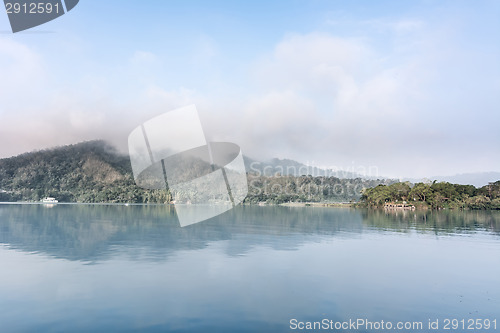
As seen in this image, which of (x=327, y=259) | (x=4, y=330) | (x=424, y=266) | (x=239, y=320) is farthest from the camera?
(x=327, y=259)

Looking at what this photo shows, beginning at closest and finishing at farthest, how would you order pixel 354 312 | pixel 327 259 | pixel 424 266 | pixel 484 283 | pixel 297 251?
1. pixel 354 312
2. pixel 484 283
3. pixel 424 266
4. pixel 327 259
5. pixel 297 251

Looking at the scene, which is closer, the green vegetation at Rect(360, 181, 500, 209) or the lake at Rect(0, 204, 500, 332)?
the lake at Rect(0, 204, 500, 332)

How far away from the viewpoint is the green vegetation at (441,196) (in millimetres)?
110938

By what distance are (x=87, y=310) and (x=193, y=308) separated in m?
4.30

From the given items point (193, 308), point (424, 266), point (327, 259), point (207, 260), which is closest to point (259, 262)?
point (207, 260)

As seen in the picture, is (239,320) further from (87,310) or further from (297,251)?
(297,251)

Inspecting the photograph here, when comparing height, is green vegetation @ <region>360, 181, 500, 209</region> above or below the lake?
above

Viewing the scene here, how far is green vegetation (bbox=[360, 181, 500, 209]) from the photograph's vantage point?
11094cm

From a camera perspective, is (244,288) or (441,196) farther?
(441,196)

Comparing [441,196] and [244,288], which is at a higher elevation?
[441,196]

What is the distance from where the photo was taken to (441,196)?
373 feet

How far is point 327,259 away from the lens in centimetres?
2542

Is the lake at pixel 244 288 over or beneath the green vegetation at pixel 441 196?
beneath

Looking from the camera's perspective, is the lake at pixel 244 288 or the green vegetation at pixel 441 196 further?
the green vegetation at pixel 441 196
